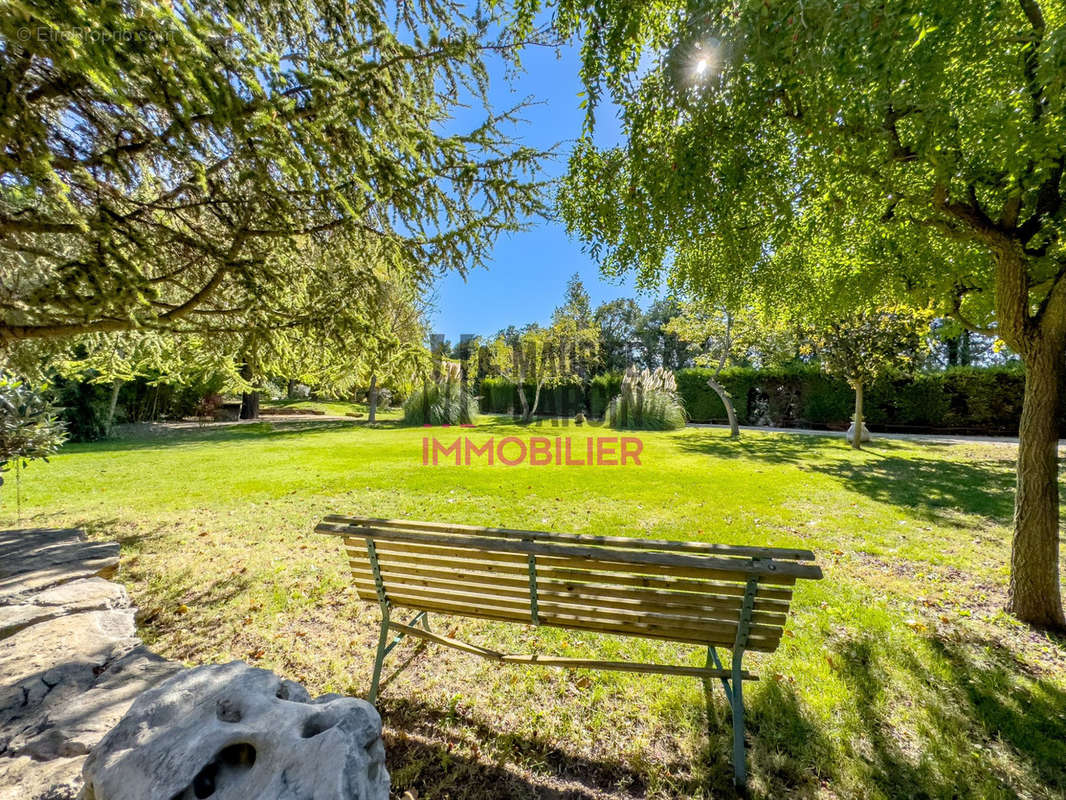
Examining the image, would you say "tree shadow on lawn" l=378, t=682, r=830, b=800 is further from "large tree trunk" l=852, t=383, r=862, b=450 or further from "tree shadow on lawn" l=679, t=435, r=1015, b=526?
"large tree trunk" l=852, t=383, r=862, b=450

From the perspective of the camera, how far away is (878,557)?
4168 mm

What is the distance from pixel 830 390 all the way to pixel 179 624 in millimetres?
20207

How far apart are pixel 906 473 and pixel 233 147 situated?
457 inches

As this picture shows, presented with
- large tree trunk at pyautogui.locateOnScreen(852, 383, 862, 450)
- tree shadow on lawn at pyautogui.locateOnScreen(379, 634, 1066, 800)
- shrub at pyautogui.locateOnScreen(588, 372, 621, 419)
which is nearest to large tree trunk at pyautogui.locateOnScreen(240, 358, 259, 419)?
shrub at pyautogui.locateOnScreen(588, 372, 621, 419)

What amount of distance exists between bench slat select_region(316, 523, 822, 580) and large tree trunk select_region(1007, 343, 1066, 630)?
2745 mm

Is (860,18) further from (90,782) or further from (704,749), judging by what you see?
(90,782)

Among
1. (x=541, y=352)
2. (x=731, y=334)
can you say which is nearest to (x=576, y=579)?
(x=731, y=334)

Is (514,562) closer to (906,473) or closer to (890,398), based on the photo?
(906,473)

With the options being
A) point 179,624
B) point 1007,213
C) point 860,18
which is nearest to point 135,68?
point 860,18

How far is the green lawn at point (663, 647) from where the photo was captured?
1915 millimetres

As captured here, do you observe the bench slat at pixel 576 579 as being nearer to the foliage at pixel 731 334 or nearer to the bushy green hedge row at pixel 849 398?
the foliage at pixel 731 334

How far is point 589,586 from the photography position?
6.80ft

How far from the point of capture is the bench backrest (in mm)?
1859

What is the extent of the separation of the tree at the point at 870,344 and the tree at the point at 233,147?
35.8 feet
